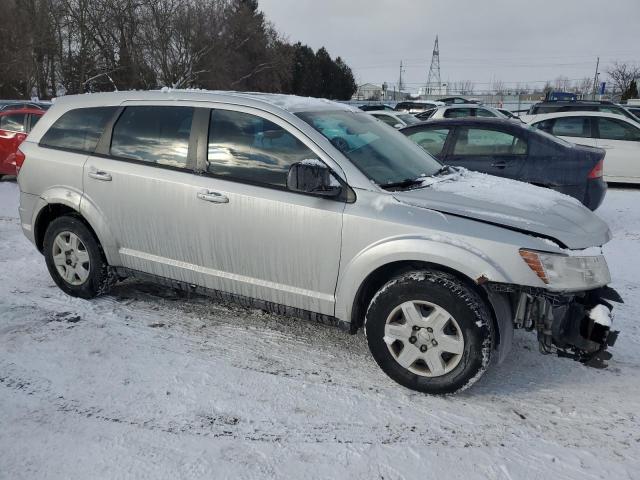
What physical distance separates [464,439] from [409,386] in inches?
20.0

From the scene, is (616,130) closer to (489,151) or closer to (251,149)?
(489,151)

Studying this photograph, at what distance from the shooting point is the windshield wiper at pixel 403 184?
3583 mm

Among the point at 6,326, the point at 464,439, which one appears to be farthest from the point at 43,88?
the point at 464,439

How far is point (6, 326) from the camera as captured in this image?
4.20m

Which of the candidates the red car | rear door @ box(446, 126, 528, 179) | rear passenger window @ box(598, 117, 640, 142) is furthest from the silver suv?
rear passenger window @ box(598, 117, 640, 142)

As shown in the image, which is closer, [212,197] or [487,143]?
[212,197]

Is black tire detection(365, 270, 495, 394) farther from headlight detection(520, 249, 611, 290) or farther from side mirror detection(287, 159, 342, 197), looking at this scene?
side mirror detection(287, 159, 342, 197)

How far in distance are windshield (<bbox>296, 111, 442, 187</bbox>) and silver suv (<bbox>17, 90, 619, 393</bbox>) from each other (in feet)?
0.06

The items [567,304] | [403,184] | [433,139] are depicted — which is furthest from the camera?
[433,139]

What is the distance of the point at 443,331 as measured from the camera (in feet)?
10.7

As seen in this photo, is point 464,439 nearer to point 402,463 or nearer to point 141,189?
point 402,463

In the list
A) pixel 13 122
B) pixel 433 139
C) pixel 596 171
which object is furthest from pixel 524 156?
pixel 13 122

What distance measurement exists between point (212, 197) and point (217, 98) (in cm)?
79

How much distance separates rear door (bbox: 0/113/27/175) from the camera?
11.0 m
